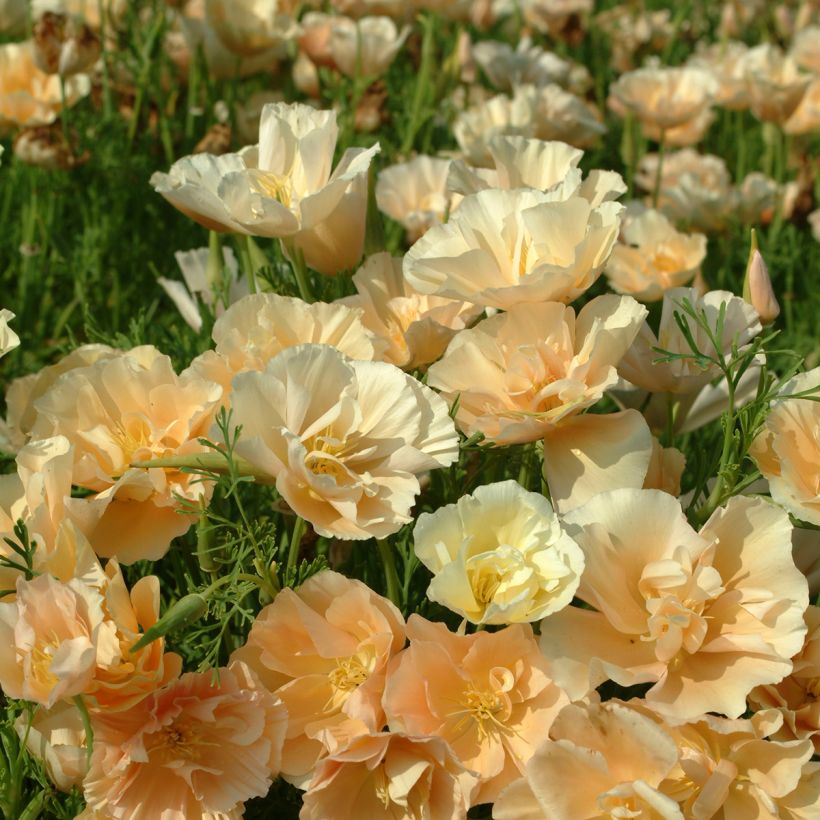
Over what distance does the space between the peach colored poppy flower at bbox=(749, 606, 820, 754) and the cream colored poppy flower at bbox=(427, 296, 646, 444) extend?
0.28 metres

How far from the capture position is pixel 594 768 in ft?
3.04

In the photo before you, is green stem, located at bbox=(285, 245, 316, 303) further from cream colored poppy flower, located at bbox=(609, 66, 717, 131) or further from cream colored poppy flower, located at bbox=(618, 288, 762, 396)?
cream colored poppy flower, located at bbox=(609, 66, 717, 131)

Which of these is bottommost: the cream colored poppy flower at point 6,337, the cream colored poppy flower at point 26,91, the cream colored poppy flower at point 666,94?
the cream colored poppy flower at point 666,94

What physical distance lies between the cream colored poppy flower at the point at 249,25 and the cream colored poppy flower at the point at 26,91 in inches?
11.8

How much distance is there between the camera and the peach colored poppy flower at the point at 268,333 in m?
1.09

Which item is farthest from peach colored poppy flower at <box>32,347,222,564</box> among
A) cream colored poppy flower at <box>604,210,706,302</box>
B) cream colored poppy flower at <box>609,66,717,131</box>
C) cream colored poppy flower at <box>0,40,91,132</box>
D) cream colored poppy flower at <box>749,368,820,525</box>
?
cream colored poppy flower at <box>609,66,717,131</box>

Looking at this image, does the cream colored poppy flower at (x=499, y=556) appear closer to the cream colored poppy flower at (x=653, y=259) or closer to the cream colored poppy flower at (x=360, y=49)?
the cream colored poppy flower at (x=653, y=259)

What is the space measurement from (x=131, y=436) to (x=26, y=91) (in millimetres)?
1454

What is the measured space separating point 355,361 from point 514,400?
15cm

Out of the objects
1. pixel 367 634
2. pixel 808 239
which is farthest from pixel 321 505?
pixel 808 239

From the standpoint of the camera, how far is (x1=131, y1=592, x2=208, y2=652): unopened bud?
0.86 metres

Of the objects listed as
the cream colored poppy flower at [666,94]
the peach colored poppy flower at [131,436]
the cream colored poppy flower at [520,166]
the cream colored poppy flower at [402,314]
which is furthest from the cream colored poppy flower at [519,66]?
the peach colored poppy flower at [131,436]

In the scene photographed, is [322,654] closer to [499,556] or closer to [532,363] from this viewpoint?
[499,556]

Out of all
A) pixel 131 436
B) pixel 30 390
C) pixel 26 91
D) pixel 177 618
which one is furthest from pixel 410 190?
pixel 177 618
